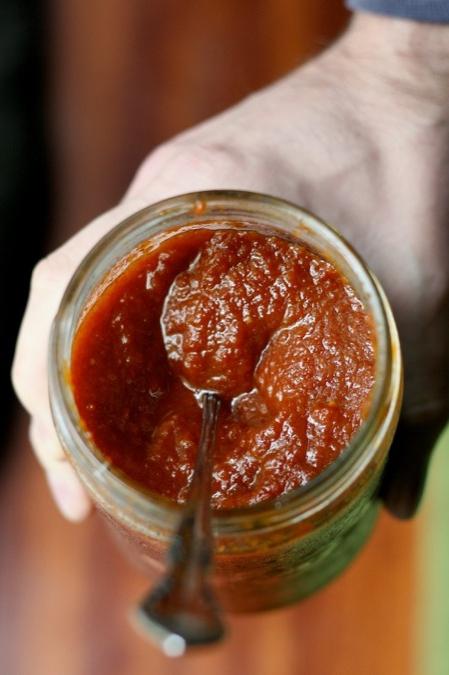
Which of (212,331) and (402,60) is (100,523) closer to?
(212,331)

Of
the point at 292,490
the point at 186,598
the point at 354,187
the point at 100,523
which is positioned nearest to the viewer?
the point at 186,598

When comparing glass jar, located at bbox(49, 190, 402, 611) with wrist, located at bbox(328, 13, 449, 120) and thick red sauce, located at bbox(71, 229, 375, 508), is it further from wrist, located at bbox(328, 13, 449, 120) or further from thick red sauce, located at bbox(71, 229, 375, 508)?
wrist, located at bbox(328, 13, 449, 120)

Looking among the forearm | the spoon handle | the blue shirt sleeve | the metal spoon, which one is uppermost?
the blue shirt sleeve

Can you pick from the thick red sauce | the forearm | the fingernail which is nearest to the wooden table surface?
the fingernail

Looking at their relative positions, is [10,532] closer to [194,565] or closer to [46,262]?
[46,262]

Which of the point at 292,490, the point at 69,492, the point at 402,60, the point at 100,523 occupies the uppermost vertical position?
the point at 402,60

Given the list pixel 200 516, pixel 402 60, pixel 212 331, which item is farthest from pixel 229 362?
pixel 402 60

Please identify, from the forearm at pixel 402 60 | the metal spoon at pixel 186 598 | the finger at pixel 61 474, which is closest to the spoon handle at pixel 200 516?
the metal spoon at pixel 186 598

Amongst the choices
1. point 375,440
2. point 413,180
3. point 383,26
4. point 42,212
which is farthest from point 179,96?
point 375,440
